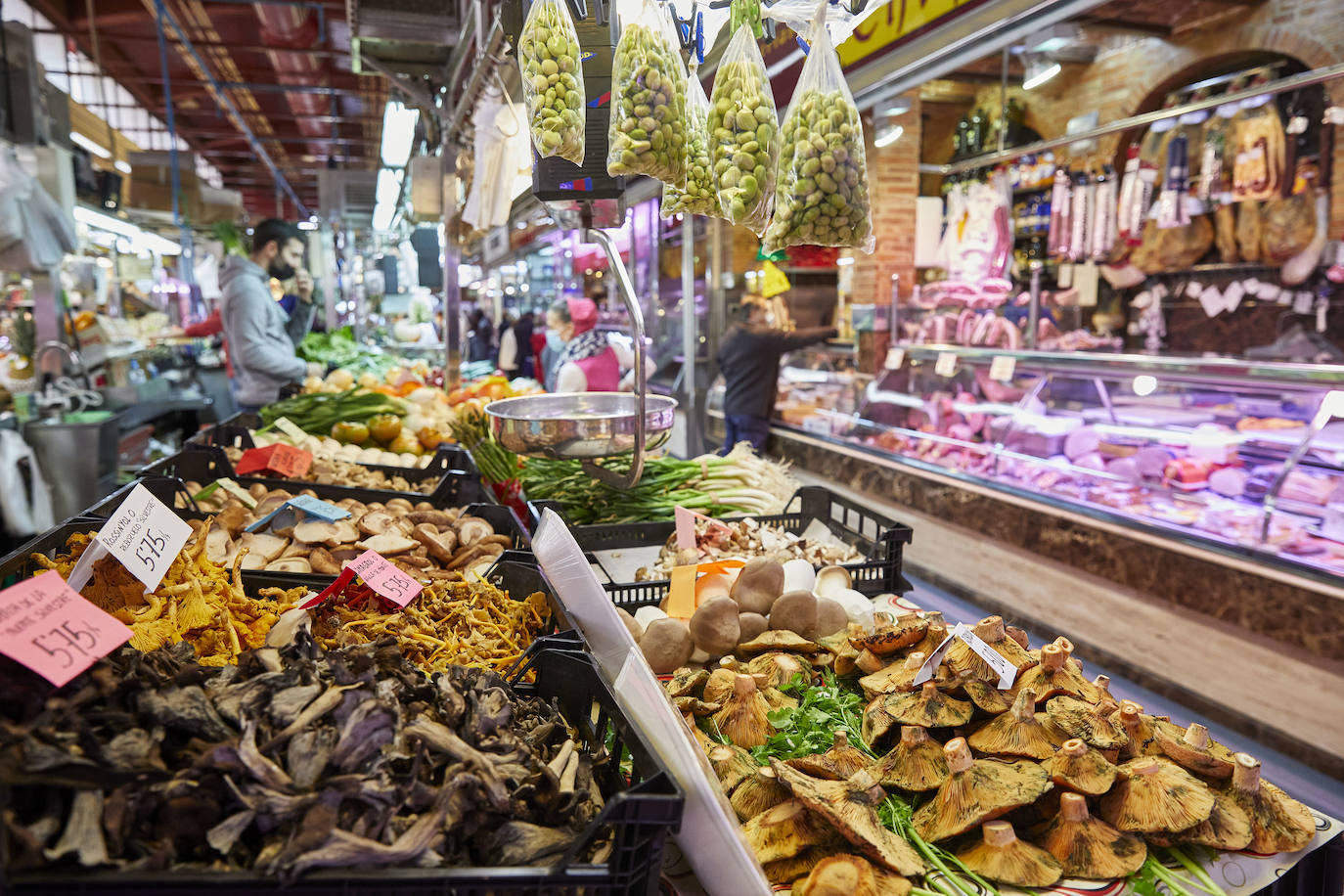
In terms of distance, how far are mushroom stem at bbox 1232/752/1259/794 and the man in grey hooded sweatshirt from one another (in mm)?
5910

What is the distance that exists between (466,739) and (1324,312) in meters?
7.72

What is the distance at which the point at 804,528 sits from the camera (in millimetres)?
3314

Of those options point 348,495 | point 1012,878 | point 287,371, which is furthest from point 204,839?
point 287,371

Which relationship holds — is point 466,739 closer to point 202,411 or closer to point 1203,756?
point 1203,756

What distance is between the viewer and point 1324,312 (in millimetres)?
6535

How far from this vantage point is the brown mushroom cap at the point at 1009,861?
4.28 feet

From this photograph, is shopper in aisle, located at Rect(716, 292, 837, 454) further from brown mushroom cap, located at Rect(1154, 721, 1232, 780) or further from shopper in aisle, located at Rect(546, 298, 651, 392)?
brown mushroom cap, located at Rect(1154, 721, 1232, 780)

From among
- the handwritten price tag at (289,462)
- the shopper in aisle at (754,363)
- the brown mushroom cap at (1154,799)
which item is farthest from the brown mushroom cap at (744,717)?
the shopper in aisle at (754,363)

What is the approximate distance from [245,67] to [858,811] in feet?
56.4

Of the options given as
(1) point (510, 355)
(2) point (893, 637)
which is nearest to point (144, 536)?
(2) point (893, 637)

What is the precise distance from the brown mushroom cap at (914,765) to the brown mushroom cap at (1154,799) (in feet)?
0.92

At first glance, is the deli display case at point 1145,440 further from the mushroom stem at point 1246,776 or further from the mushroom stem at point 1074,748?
the mushroom stem at point 1074,748

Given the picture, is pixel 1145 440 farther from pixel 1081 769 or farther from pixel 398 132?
pixel 398 132

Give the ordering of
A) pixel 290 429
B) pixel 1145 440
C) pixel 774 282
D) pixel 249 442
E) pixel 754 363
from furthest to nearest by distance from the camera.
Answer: pixel 754 363 → pixel 774 282 → pixel 1145 440 → pixel 290 429 → pixel 249 442
